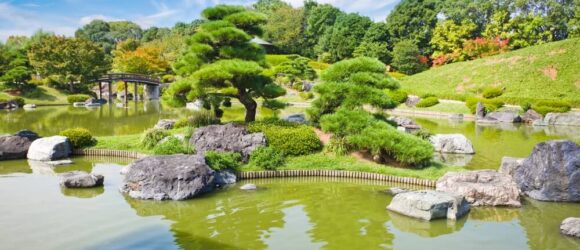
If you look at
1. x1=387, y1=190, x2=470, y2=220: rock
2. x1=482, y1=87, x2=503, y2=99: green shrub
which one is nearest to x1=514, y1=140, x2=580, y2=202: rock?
x1=387, y1=190, x2=470, y2=220: rock

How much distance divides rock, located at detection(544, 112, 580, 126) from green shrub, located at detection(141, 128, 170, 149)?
31.4m

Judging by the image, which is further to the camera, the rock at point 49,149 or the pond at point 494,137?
the pond at point 494,137

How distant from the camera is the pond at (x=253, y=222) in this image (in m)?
10.3

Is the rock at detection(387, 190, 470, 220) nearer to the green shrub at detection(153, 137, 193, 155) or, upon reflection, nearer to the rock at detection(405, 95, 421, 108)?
the green shrub at detection(153, 137, 193, 155)

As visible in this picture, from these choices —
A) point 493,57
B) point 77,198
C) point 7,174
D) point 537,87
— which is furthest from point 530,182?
point 493,57

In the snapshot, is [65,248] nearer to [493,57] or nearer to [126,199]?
[126,199]

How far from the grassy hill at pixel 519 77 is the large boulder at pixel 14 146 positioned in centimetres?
4037

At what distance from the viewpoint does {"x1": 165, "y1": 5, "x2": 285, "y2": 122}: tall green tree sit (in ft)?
61.4

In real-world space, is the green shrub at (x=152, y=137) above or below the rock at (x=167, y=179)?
above

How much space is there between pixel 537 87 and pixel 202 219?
45.6m

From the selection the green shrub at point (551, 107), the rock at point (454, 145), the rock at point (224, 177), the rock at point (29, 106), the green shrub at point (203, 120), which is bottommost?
the rock at point (224, 177)

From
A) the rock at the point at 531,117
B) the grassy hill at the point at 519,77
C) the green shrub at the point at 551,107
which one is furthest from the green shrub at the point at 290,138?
the grassy hill at the point at 519,77

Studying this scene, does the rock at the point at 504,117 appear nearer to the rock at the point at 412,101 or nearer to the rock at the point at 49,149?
the rock at the point at 412,101

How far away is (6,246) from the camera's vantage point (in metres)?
9.69
